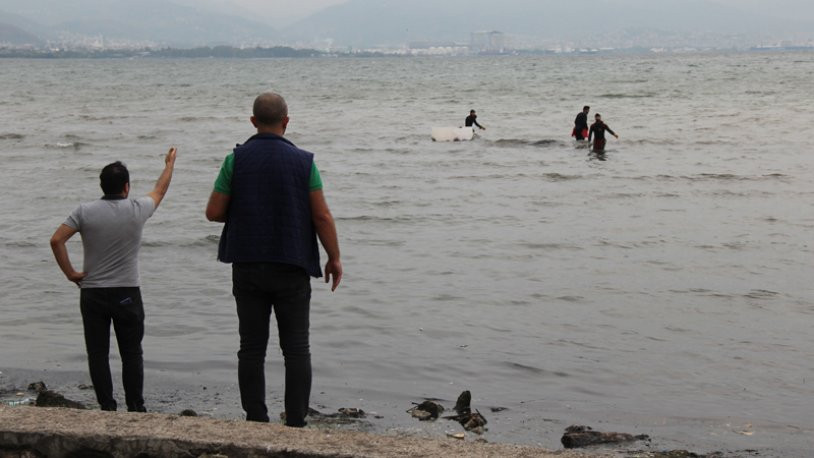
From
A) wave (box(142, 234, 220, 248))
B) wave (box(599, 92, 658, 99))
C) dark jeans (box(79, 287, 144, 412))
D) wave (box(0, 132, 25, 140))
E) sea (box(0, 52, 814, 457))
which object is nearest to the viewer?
dark jeans (box(79, 287, 144, 412))

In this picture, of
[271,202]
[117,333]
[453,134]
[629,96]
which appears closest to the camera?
[271,202]

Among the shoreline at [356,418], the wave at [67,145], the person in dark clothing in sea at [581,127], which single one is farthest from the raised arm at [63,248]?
the wave at [67,145]

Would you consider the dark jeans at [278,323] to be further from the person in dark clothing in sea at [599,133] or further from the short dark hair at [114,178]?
the person in dark clothing in sea at [599,133]

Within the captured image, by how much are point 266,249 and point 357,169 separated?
20.1 m

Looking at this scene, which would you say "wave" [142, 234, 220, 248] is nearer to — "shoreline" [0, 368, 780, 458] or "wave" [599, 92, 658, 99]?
"shoreline" [0, 368, 780, 458]

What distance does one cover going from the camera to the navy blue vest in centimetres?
526

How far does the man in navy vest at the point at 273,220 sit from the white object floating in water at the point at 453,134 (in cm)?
2636

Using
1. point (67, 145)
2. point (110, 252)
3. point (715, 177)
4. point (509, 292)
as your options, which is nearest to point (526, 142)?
point (715, 177)

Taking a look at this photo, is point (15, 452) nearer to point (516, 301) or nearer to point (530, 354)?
point (530, 354)

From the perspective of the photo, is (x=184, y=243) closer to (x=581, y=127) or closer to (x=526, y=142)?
(x=581, y=127)

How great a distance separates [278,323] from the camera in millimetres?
5555

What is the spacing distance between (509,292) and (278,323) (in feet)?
21.4

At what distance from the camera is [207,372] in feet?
28.1

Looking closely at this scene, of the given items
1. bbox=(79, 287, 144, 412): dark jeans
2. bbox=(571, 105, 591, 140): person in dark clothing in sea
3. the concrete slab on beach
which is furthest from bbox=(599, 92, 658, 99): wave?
the concrete slab on beach
